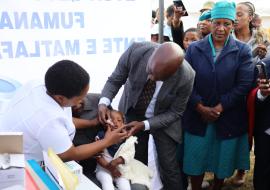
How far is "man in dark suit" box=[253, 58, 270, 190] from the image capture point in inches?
97.7

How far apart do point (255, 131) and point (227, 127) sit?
0.22 meters

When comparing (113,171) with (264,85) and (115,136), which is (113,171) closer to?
(115,136)

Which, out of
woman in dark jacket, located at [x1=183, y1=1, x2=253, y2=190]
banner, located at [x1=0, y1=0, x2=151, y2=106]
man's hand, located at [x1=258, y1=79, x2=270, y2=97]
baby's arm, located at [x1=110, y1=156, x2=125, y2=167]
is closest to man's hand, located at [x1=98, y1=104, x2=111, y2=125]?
baby's arm, located at [x1=110, y1=156, x2=125, y2=167]

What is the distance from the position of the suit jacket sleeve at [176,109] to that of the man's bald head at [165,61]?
28cm

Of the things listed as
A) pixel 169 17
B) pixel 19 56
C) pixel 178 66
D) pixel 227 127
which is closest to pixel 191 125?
pixel 227 127

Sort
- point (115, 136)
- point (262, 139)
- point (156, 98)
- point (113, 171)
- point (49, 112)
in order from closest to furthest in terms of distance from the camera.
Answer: point (49, 112), point (115, 136), point (113, 171), point (156, 98), point (262, 139)

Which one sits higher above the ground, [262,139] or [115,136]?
[115,136]

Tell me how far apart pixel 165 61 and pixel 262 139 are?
108 centimetres

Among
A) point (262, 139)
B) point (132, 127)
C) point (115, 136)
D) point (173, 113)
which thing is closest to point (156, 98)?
point (173, 113)

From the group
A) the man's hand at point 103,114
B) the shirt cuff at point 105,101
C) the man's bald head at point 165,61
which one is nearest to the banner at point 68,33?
the shirt cuff at point 105,101

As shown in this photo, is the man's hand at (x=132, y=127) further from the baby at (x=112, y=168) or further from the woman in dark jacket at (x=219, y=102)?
the woman in dark jacket at (x=219, y=102)

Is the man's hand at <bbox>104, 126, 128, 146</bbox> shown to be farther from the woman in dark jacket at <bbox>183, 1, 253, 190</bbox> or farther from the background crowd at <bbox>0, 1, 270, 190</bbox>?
the woman in dark jacket at <bbox>183, 1, 253, 190</bbox>

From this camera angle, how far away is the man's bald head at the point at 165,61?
2.02m

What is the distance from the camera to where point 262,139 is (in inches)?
100
